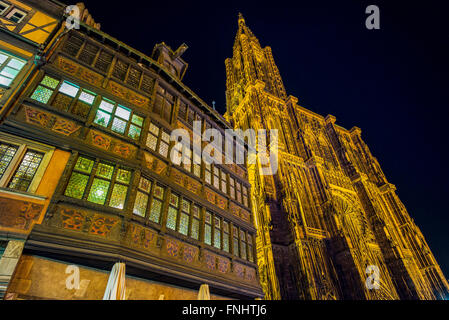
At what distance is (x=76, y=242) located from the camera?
539cm

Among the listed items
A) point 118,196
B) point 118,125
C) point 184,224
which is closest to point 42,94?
point 118,125

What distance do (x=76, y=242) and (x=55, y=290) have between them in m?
1.08

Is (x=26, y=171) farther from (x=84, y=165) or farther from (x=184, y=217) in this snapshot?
(x=184, y=217)

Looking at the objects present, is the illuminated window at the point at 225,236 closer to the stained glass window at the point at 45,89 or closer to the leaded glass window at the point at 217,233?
the leaded glass window at the point at 217,233

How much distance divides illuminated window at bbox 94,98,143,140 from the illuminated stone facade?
48.8ft

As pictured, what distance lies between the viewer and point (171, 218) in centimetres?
788

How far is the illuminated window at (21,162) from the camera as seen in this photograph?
5512 millimetres

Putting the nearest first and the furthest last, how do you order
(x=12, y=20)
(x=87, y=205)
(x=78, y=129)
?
(x=87, y=205) → (x=78, y=129) → (x=12, y=20)

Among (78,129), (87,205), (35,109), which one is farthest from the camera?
(78,129)

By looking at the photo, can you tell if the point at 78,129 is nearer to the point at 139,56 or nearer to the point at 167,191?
the point at 167,191

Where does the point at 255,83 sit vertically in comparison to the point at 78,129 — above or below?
above

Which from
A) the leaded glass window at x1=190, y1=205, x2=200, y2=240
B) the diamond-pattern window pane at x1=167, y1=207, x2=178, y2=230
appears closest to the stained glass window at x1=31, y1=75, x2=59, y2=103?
the diamond-pattern window pane at x1=167, y1=207, x2=178, y2=230

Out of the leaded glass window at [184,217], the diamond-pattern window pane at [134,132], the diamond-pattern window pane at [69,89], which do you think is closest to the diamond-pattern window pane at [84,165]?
the diamond-pattern window pane at [134,132]
